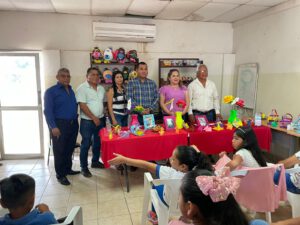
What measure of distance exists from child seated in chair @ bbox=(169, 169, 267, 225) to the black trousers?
2363mm

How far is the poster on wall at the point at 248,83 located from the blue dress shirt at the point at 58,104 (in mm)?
3066

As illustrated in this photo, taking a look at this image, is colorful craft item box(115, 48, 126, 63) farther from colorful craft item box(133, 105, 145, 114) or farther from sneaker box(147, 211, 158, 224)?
sneaker box(147, 211, 158, 224)

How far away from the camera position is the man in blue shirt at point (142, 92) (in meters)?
3.24

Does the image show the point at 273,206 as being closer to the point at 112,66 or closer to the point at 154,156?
the point at 154,156

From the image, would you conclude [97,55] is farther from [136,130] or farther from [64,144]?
[136,130]

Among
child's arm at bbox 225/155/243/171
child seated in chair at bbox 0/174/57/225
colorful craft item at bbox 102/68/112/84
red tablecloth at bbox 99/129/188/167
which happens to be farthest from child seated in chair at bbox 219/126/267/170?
colorful craft item at bbox 102/68/112/84

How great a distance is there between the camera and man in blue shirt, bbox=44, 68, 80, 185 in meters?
2.85

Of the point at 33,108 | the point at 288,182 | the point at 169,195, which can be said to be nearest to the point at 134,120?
the point at 169,195

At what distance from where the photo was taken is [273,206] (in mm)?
1877

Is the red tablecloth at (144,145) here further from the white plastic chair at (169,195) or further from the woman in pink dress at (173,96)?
the white plastic chair at (169,195)

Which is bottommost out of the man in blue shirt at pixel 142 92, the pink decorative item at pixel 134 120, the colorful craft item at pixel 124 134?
the colorful craft item at pixel 124 134

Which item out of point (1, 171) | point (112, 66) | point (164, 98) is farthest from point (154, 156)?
point (1, 171)

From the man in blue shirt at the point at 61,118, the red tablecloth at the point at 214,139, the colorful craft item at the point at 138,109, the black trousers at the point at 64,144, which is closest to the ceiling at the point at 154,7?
the man in blue shirt at the point at 61,118

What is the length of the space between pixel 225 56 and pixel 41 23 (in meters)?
3.40
